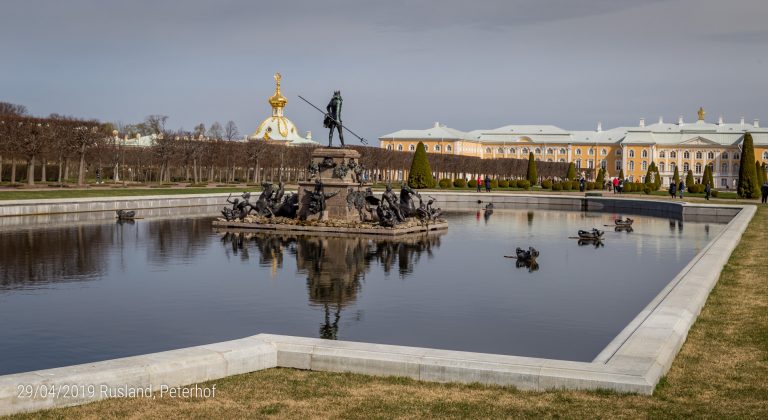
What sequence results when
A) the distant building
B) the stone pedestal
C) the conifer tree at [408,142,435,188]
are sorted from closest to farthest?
Answer: the stone pedestal < the conifer tree at [408,142,435,188] < the distant building

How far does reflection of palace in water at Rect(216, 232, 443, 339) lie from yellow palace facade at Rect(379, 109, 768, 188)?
85997 millimetres

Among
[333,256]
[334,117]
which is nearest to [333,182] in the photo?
[334,117]

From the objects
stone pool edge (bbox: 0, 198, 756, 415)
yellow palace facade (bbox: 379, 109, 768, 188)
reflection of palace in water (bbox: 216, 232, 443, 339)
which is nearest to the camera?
stone pool edge (bbox: 0, 198, 756, 415)

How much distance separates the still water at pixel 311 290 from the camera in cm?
996

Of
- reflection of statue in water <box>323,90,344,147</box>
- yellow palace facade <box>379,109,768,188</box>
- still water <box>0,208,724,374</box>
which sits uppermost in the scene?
yellow palace facade <box>379,109,768,188</box>

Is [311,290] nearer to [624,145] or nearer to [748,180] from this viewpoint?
[748,180]

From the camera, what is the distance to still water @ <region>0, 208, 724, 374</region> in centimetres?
996

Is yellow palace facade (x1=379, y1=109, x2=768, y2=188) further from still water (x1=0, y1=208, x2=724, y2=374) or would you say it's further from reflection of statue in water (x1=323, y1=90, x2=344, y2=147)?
still water (x1=0, y1=208, x2=724, y2=374)

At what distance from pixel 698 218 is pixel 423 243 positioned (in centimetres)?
1602

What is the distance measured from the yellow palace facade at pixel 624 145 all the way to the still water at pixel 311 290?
87.6 m

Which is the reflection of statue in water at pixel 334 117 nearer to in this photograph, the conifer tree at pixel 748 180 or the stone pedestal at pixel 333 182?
the stone pedestal at pixel 333 182

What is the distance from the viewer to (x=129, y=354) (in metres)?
9.00

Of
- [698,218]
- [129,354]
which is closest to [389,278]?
[129,354]

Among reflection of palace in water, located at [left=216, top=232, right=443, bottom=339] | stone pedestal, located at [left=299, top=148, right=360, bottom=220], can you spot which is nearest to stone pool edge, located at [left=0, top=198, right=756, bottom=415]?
reflection of palace in water, located at [left=216, top=232, right=443, bottom=339]
